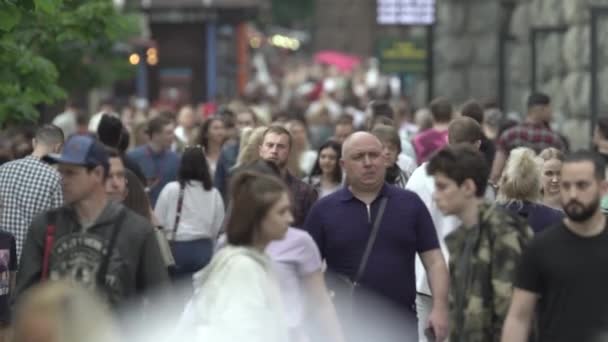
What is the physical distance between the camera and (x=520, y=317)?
8.80 meters

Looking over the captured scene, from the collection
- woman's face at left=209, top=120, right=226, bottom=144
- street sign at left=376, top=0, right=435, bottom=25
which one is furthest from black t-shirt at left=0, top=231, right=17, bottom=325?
street sign at left=376, top=0, right=435, bottom=25

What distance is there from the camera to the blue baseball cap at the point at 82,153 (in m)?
8.70

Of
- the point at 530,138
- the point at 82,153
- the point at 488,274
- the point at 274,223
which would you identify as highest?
the point at 82,153

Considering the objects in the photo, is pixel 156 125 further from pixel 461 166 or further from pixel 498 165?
pixel 461 166

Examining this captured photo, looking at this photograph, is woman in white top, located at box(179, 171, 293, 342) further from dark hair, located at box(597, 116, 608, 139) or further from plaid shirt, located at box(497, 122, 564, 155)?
plaid shirt, located at box(497, 122, 564, 155)

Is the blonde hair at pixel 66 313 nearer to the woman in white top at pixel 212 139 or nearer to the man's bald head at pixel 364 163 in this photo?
the man's bald head at pixel 364 163

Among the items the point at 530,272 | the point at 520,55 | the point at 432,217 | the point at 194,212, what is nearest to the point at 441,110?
the point at 194,212

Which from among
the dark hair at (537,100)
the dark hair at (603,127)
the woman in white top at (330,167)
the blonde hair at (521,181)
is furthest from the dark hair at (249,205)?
the dark hair at (537,100)

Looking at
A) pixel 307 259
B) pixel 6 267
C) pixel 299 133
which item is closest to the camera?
pixel 307 259

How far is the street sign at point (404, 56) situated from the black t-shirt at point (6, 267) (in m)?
25.2

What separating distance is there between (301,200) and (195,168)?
2380 millimetres

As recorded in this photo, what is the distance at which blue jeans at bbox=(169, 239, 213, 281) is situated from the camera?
15195mm

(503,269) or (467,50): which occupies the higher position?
(503,269)

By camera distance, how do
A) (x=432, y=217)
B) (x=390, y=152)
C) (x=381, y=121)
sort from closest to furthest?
1. (x=432, y=217)
2. (x=390, y=152)
3. (x=381, y=121)
